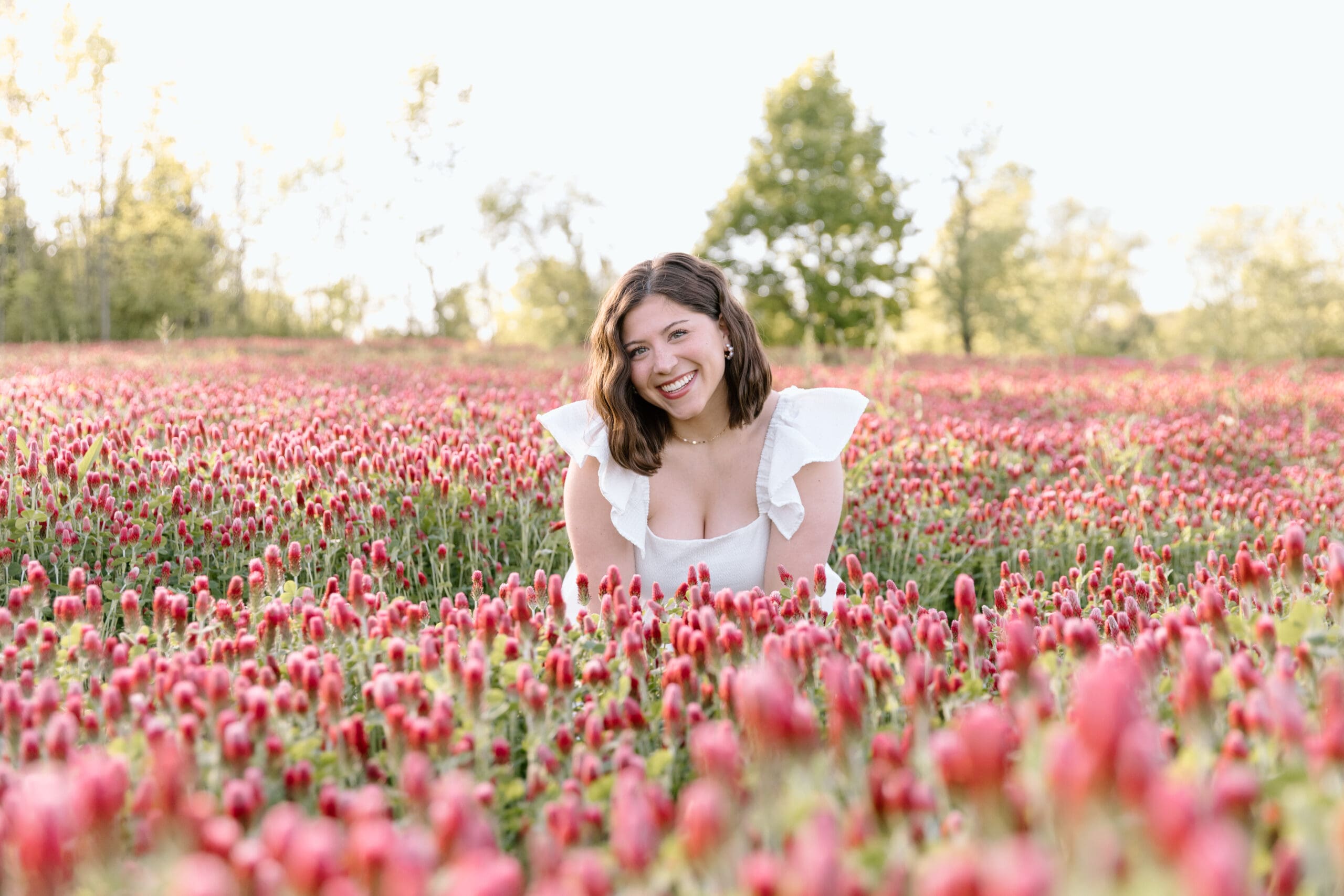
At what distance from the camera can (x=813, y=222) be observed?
34.8 m

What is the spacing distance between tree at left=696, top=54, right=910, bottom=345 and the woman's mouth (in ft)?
98.7

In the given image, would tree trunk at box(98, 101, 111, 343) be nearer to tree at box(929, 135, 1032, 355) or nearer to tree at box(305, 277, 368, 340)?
tree at box(305, 277, 368, 340)

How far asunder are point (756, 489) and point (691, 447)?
438 millimetres

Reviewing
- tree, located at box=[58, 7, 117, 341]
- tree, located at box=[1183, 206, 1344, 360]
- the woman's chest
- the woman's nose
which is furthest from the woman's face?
tree, located at box=[58, 7, 117, 341]

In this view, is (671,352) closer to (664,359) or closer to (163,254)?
(664,359)

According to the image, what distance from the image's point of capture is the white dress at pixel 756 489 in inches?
183

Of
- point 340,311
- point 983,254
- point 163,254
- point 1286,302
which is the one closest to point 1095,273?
point 983,254

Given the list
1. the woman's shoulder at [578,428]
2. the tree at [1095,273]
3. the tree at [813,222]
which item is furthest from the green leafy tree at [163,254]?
the tree at [1095,273]

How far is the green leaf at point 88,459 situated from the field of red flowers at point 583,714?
0.22ft

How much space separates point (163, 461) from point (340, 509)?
1.42 meters

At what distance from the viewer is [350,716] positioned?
7.32 ft

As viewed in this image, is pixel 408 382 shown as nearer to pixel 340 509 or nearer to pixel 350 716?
pixel 340 509

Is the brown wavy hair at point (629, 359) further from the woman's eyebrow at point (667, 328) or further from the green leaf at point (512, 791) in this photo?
the green leaf at point (512, 791)

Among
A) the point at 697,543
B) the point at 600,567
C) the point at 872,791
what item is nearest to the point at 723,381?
the point at 697,543
